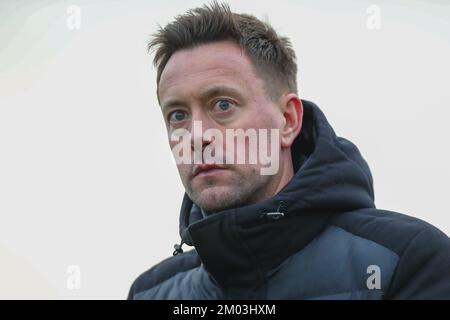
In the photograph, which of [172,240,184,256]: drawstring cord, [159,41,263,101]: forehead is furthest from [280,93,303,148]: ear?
[172,240,184,256]: drawstring cord

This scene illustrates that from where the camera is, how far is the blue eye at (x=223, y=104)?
3613 millimetres

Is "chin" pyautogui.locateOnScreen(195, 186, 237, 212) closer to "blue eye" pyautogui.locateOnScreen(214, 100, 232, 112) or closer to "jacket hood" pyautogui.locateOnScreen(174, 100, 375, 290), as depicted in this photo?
"jacket hood" pyautogui.locateOnScreen(174, 100, 375, 290)

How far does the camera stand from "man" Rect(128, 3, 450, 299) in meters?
3.19

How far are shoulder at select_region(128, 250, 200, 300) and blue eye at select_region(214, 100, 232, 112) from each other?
1.05 meters

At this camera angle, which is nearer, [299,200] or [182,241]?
[299,200]

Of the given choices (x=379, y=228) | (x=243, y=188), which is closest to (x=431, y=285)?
(x=379, y=228)

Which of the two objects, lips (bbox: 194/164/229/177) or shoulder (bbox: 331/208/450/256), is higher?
lips (bbox: 194/164/229/177)

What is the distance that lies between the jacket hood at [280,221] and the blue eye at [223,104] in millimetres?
526

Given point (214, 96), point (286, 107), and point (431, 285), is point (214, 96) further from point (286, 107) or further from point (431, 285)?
point (431, 285)

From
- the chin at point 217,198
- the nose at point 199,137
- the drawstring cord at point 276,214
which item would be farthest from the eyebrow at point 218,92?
the drawstring cord at point 276,214

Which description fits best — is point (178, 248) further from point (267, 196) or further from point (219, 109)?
point (219, 109)

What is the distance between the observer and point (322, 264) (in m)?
3.37

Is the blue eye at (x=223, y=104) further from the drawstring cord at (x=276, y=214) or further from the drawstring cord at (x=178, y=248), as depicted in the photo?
the drawstring cord at (x=178, y=248)
